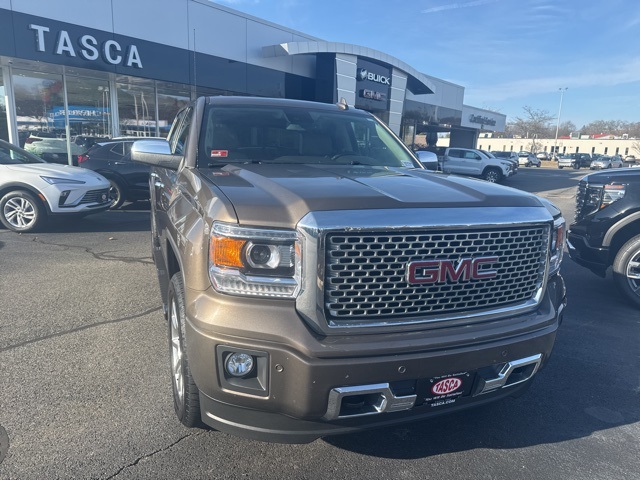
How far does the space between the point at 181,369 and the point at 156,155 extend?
5.49 ft

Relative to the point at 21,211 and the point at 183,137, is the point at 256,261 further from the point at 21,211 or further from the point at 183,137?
the point at 21,211

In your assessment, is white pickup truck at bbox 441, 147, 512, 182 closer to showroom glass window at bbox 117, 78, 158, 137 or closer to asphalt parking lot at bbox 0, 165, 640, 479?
showroom glass window at bbox 117, 78, 158, 137

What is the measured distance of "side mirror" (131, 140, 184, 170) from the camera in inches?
134

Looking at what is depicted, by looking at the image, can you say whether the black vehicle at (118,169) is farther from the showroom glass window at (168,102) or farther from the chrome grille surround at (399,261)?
the chrome grille surround at (399,261)

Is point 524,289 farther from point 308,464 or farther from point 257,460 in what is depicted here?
point 257,460

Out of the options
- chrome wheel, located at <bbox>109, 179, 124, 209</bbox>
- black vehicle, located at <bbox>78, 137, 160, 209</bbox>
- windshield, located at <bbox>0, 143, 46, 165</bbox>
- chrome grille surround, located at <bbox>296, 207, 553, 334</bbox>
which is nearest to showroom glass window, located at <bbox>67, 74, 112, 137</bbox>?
black vehicle, located at <bbox>78, 137, 160, 209</bbox>

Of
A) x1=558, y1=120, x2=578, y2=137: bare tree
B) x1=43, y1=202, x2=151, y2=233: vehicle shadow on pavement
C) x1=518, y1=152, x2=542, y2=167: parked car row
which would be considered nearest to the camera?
x1=43, y1=202, x2=151, y2=233: vehicle shadow on pavement

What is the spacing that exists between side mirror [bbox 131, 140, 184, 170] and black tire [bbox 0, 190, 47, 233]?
5344 millimetres

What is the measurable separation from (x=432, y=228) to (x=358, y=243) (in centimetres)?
34

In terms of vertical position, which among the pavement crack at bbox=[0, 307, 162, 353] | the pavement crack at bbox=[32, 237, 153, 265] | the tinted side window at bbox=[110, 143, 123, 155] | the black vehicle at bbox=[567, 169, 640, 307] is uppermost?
the tinted side window at bbox=[110, 143, 123, 155]

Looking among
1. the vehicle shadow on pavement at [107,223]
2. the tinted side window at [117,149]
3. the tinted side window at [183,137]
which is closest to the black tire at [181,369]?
the tinted side window at [183,137]

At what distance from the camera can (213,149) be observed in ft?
10.9

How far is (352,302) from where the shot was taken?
207cm

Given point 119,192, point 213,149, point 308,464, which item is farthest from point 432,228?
point 119,192
